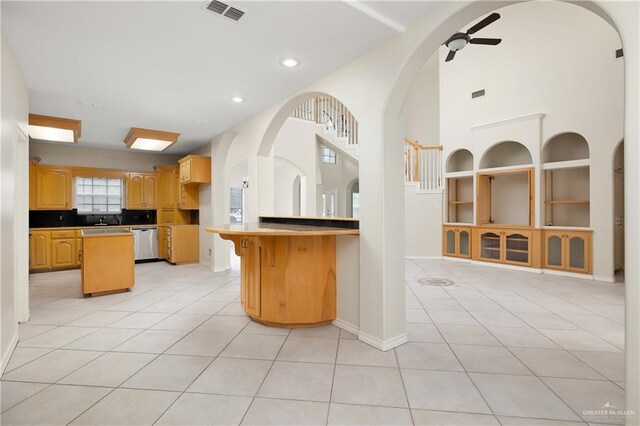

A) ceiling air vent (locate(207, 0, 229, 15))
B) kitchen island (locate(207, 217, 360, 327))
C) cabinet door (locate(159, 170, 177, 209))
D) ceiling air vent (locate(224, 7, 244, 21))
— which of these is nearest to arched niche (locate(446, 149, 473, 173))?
kitchen island (locate(207, 217, 360, 327))

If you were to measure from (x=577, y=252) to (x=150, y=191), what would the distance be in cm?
933

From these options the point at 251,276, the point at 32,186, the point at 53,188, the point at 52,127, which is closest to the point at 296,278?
the point at 251,276

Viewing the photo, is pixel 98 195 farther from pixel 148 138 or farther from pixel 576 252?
pixel 576 252

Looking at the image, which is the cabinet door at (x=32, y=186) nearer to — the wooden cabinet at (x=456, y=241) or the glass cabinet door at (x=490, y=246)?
the wooden cabinet at (x=456, y=241)

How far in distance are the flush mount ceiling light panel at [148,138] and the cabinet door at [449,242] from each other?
21.2 feet

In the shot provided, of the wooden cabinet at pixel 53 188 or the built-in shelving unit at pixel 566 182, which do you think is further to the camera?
the wooden cabinet at pixel 53 188

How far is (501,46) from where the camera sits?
22.4 feet

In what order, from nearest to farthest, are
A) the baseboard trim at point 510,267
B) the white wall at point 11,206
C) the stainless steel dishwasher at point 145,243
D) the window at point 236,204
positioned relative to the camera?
the white wall at point 11,206 → the baseboard trim at point 510,267 → the stainless steel dishwasher at point 145,243 → the window at point 236,204

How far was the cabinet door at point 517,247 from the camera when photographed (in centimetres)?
630

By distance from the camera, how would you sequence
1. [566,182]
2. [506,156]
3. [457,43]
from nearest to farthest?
[457,43] < [566,182] < [506,156]

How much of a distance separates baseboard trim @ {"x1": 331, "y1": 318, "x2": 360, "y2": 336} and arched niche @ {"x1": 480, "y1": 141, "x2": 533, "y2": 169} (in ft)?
18.0

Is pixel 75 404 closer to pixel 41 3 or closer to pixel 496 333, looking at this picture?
pixel 41 3

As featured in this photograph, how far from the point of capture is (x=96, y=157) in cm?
756

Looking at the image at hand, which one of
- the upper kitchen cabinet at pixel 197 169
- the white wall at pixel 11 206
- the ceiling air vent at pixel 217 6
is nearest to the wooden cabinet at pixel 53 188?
the upper kitchen cabinet at pixel 197 169
